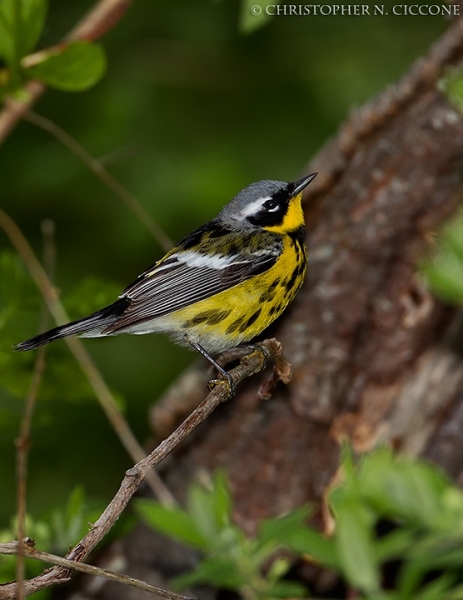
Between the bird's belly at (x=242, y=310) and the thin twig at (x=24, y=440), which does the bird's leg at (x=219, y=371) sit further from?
the thin twig at (x=24, y=440)

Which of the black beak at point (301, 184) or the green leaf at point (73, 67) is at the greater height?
the green leaf at point (73, 67)

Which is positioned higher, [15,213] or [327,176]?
[15,213]

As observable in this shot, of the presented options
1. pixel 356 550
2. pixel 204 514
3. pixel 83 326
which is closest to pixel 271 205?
pixel 83 326

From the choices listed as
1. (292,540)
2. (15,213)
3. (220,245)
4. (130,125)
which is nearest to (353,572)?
(292,540)

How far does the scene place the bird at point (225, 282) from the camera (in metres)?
3.73

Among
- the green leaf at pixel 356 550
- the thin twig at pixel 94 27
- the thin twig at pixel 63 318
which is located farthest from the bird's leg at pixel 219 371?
the green leaf at pixel 356 550

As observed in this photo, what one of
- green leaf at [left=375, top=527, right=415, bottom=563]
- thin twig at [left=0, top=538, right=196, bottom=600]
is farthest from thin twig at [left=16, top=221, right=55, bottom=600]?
green leaf at [left=375, top=527, right=415, bottom=563]

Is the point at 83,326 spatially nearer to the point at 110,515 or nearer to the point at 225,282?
the point at 225,282

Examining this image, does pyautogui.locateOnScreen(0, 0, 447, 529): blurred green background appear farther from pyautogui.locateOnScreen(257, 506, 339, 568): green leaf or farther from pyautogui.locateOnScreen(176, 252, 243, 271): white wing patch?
pyautogui.locateOnScreen(257, 506, 339, 568): green leaf

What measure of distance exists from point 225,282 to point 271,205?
44 centimetres

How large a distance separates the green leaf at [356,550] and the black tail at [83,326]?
2.10 m

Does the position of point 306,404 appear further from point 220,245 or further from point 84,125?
point 84,125

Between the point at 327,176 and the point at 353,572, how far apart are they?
10.3ft

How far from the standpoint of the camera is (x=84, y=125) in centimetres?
594
